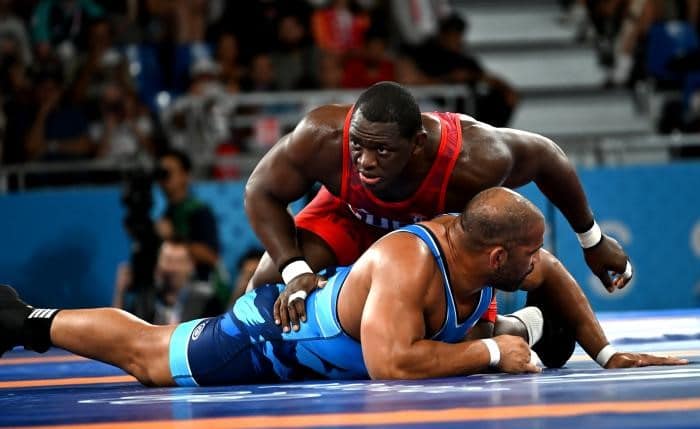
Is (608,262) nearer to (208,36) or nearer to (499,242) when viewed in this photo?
(499,242)

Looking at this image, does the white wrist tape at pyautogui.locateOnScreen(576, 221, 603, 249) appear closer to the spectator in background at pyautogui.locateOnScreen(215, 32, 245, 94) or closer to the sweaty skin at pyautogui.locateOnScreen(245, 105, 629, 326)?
the sweaty skin at pyautogui.locateOnScreen(245, 105, 629, 326)

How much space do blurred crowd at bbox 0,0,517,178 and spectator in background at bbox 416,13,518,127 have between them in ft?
0.04

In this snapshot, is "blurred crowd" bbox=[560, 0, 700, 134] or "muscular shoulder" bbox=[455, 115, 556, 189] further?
"blurred crowd" bbox=[560, 0, 700, 134]

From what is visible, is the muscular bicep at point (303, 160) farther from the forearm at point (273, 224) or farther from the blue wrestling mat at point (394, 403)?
the blue wrestling mat at point (394, 403)

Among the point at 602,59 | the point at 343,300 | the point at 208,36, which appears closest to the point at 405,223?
the point at 343,300

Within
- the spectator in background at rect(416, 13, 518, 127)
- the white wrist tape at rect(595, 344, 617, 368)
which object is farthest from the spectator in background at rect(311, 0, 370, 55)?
the white wrist tape at rect(595, 344, 617, 368)

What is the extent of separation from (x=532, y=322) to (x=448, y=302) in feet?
1.92

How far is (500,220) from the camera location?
11.6 feet

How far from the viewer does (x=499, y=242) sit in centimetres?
355

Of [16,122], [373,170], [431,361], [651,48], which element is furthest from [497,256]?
[651,48]

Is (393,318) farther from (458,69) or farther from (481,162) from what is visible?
(458,69)

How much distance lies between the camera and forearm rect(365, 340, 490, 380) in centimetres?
348

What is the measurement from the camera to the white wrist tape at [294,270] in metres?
3.99

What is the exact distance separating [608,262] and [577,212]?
21cm
